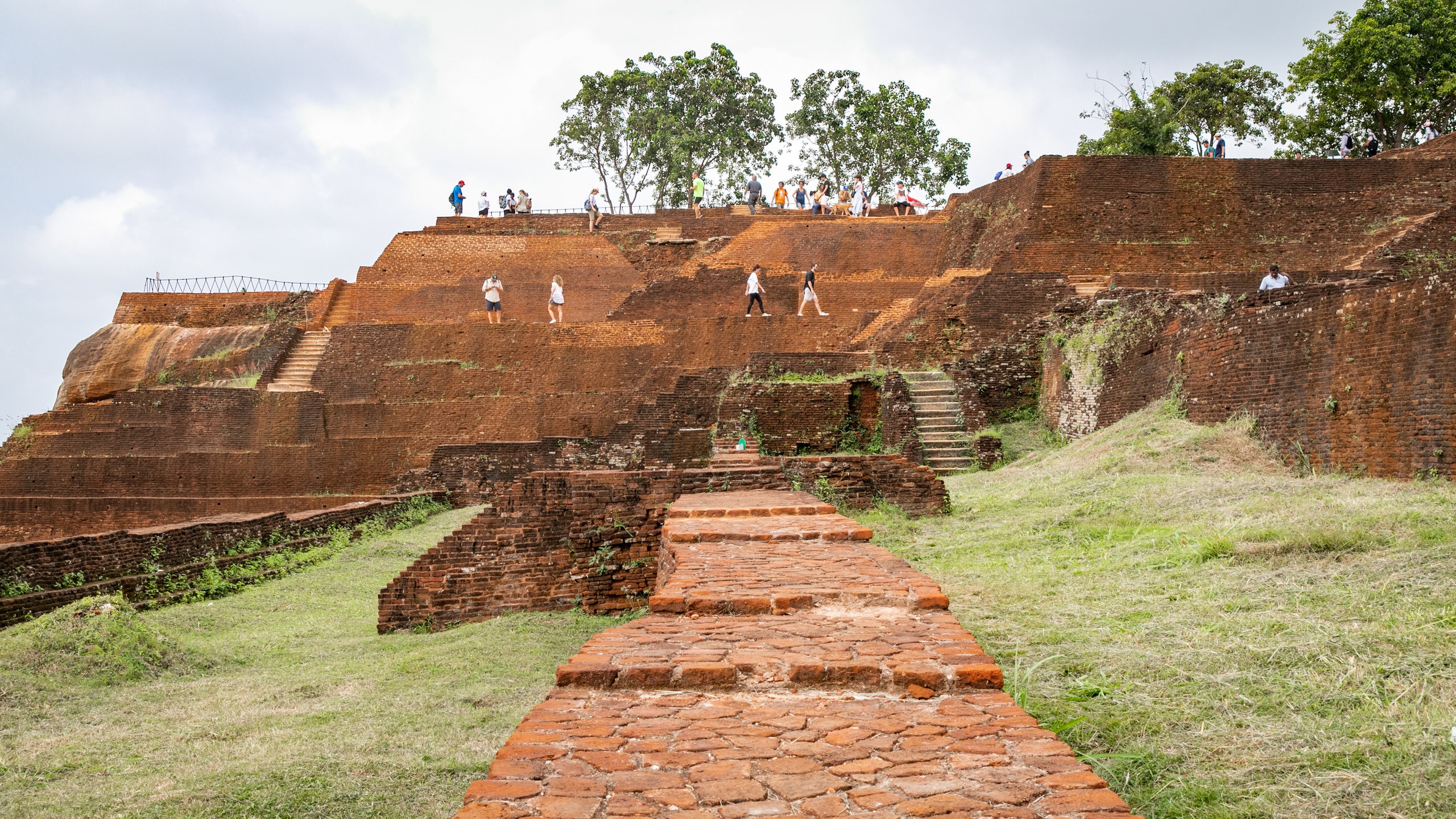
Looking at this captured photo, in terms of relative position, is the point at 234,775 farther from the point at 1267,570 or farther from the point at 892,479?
the point at 892,479

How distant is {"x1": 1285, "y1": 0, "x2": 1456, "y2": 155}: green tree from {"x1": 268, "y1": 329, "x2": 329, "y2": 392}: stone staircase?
909 inches

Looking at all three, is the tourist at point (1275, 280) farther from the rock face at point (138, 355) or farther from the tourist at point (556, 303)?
the rock face at point (138, 355)

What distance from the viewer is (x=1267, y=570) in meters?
4.78

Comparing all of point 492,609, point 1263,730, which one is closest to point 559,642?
point 492,609

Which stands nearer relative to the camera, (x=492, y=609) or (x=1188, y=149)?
(x=492, y=609)

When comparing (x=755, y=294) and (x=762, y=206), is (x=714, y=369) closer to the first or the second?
(x=755, y=294)

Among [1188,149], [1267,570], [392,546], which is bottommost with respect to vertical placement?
[392,546]

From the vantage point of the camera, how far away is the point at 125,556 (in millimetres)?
9445

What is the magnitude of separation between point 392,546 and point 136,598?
3.23m

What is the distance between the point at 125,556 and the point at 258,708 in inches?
197

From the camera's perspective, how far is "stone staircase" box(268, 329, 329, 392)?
19.3 meters

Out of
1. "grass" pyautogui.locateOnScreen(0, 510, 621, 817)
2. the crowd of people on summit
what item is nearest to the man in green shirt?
the crowd of people on summit

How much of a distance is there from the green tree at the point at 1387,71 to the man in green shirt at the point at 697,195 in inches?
580

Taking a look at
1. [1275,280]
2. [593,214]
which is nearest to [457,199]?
[593,214]
